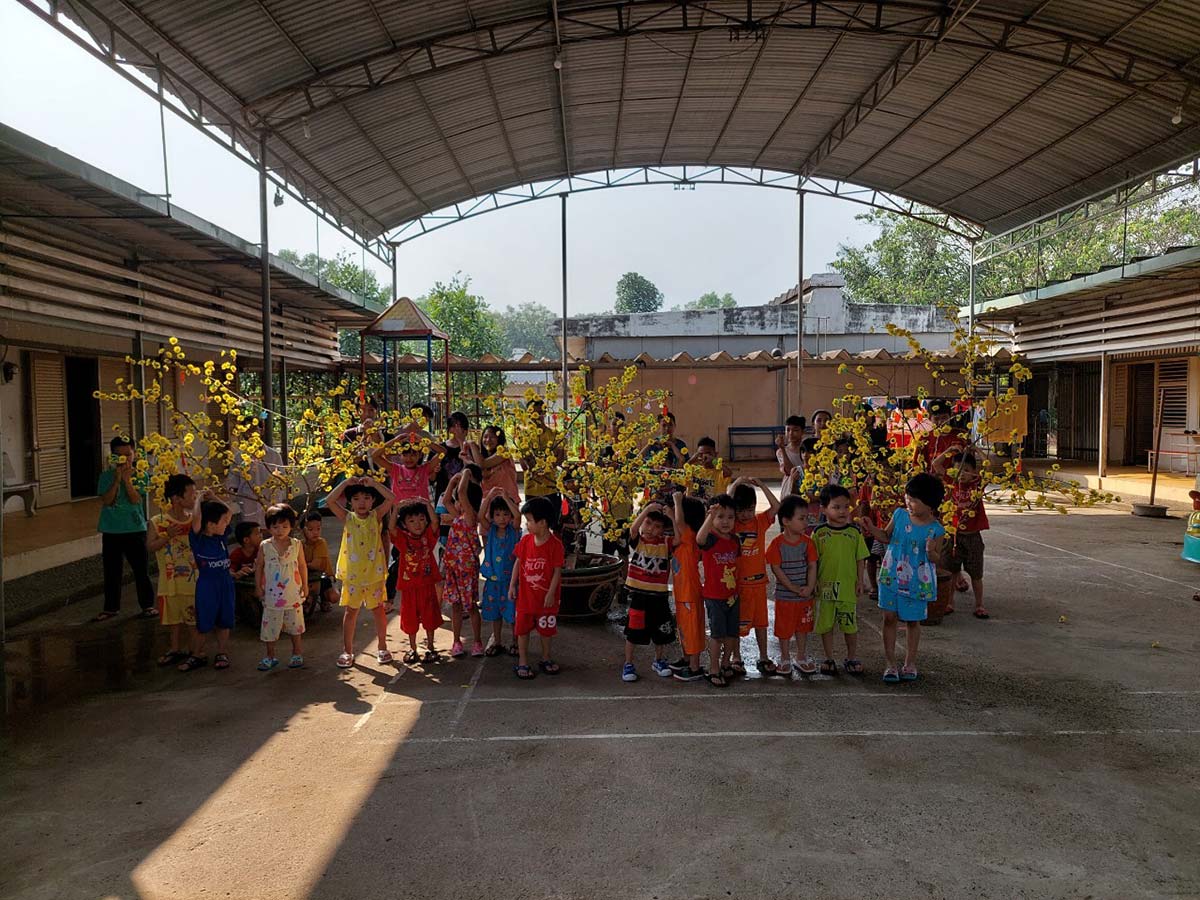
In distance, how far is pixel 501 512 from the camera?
5332 millimetres

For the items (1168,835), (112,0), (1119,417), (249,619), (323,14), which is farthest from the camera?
(1119,417)

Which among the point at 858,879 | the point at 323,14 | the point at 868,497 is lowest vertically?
the point at 858,879

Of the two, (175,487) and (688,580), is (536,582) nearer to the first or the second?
(688,580)

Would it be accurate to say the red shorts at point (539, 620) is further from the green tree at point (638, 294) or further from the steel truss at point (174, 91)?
the green tree at point (638, 294)

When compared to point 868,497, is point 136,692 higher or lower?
lower

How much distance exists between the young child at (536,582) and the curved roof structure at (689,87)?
22.6 ft

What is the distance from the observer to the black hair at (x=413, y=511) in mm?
5262

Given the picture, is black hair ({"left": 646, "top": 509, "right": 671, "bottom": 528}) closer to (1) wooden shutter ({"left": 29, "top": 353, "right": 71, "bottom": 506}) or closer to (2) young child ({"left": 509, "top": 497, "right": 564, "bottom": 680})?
(2) young child ({"left": 509, "top": 497, "right": 564, "bottom": 680})

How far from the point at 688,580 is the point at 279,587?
9.07 feet

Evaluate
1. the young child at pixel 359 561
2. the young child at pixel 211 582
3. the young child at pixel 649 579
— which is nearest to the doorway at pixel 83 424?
the young child at pixel 211 582

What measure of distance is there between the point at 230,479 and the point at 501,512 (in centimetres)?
275

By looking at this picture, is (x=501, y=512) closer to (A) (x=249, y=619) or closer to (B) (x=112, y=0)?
(A) (x=249, y=619)

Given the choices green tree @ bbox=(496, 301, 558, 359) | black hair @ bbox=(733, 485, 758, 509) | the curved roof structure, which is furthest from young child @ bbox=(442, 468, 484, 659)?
green tree @ bbox=(496, 301, 558, 359)

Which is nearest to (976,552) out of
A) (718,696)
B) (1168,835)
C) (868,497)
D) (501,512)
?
(868,497)
